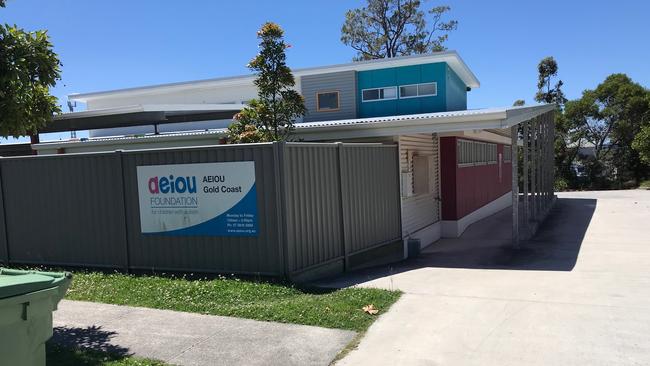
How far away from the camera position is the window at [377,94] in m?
19.2

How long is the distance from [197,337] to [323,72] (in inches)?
606

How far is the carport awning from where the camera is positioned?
53.6ft

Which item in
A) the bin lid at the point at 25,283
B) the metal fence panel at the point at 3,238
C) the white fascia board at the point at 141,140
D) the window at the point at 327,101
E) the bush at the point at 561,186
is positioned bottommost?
the bush at the point at 561,186

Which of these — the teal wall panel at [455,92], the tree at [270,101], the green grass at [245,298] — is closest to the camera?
the green grass at [245,298]

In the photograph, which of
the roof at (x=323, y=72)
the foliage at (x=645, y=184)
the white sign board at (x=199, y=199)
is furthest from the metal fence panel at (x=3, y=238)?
the foliage at (x=645, y=184)

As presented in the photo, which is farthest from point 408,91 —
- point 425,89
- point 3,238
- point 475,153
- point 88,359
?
point 88,359

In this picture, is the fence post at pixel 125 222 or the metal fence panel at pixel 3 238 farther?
the metal fence panel at pixel 3 238

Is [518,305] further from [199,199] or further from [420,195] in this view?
[420,195]

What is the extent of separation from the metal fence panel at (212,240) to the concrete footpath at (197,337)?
1722 mm

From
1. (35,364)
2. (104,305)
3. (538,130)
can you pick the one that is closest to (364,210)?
(104,305)

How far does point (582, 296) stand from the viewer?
283 inches

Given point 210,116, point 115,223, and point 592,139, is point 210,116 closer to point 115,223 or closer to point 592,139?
point 115,223

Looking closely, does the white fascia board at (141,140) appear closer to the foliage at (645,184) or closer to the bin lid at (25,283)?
the bin lid at (25,283)

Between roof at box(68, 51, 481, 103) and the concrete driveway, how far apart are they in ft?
27.0
